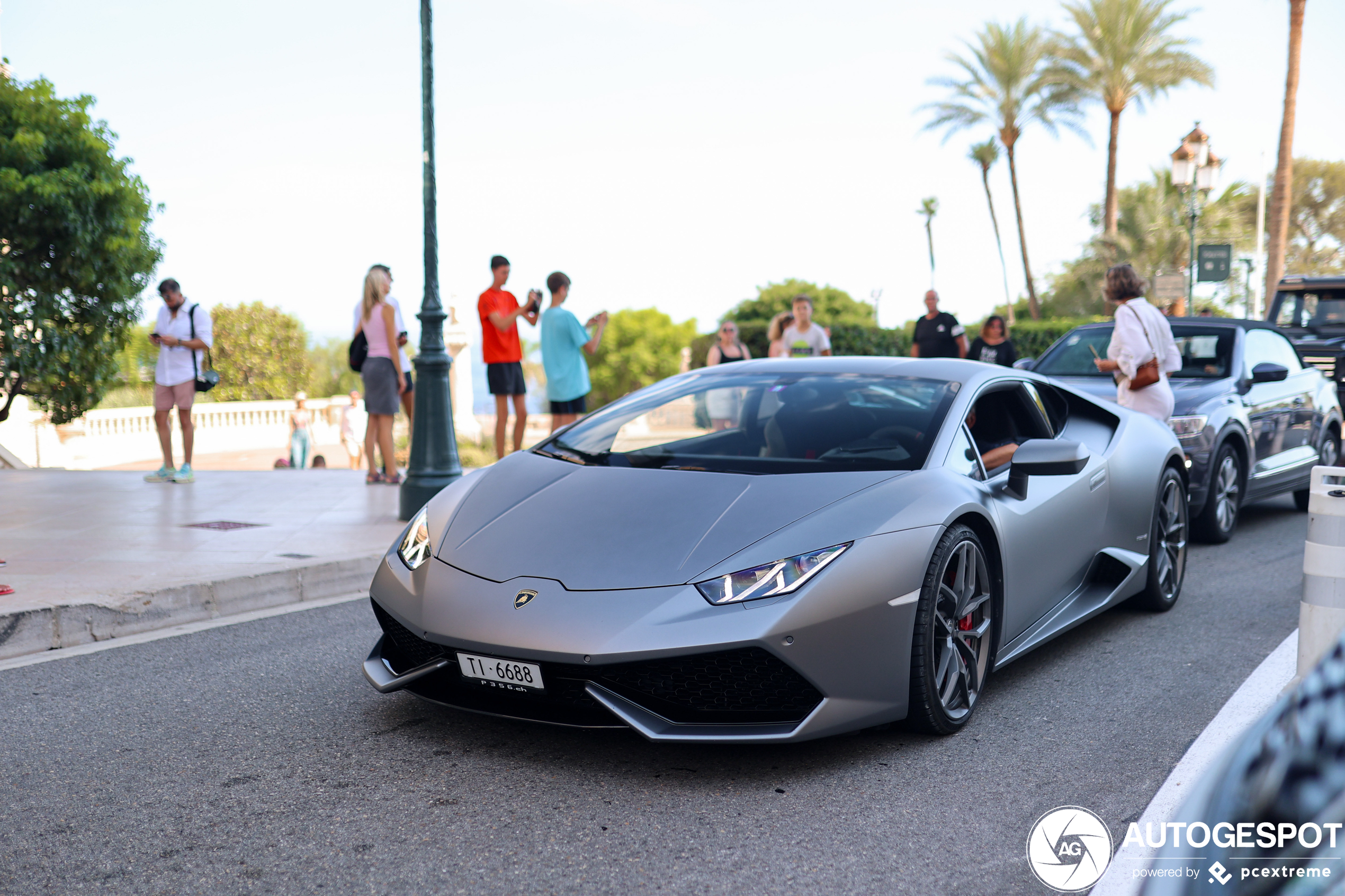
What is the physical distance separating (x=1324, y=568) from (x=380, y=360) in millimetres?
7913

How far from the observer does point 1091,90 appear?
1316 inches

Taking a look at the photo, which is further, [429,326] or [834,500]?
[429,326]

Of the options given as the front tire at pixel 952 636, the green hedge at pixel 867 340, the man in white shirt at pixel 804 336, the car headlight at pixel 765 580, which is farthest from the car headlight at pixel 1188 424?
the green hedge at pixel 867 340

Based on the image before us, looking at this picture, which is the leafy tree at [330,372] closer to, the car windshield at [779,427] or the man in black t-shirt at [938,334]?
the man in black t-shirt at [938,334]

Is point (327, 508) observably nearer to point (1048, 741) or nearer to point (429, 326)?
point (429, 326)

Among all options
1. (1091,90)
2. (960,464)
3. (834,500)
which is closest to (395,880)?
(834,500)

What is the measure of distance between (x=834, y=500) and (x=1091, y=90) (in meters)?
34.1

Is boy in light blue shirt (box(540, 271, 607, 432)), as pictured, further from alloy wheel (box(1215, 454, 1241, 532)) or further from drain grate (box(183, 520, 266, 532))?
alloy wheel (box(1215, 454, 1241, 532))

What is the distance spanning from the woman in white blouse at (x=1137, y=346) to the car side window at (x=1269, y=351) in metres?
1.14

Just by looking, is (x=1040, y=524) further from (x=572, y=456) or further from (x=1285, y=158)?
(x=1285, y=158)

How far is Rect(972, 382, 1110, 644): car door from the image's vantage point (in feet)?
13.0

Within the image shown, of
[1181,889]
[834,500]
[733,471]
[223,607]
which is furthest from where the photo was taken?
[223,607]

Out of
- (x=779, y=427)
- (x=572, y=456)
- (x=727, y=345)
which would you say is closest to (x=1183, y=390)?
(x=779, y=427)

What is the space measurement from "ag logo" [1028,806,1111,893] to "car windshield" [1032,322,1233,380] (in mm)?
5502
